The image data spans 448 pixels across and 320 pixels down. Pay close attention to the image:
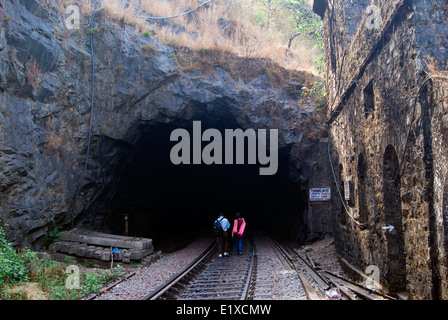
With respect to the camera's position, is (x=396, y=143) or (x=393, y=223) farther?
(x=393, y=223)

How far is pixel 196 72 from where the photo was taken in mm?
16656

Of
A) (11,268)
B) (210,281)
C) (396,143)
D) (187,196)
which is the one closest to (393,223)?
(396,143)

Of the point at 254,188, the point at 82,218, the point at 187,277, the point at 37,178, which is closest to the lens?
the point at 187,277

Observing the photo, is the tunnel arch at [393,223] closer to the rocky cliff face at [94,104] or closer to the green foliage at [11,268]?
the green foliage at [11,268]

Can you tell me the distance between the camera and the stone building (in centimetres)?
540

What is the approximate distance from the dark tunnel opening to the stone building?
307 inches

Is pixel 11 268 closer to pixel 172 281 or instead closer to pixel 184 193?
pixel 172 281

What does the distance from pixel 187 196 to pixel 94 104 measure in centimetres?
1524

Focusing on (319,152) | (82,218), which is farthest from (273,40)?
(82,218)

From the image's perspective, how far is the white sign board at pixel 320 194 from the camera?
1477cm

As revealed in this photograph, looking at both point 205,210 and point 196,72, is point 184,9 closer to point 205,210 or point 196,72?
point 196,72

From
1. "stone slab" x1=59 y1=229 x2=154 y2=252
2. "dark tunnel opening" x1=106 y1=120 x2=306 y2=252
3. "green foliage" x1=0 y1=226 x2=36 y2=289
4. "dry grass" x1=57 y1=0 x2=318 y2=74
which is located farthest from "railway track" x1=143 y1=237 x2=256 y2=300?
"dry grass" x1=57 y1=0 x2=318 y2=74

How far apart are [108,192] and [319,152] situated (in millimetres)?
9582

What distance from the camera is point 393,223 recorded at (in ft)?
24.7
